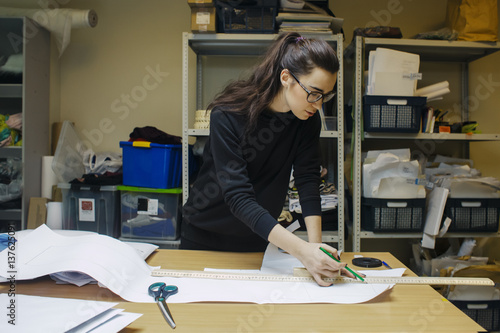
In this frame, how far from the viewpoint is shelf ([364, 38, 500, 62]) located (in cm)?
210

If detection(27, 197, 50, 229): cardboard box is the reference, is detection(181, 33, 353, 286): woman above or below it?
above

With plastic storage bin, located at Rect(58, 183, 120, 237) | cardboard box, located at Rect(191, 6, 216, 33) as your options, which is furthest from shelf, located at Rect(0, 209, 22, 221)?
cardboard box, located at Rect(191, 6, 216, 33)

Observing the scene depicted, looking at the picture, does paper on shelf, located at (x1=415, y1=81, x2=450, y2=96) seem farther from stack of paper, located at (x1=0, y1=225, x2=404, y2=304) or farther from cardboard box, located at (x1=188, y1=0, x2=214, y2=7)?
Result: stack of paper, located at (x1=0, y1=225, x2=404, y2=304)

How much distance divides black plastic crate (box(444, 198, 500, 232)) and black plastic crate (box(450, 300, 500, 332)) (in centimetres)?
40

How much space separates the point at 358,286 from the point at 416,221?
1397mm

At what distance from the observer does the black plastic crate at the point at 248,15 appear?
2074 mm

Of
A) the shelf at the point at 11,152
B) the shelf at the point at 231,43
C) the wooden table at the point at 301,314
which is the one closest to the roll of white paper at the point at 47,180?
the shelf at the point at 11,152

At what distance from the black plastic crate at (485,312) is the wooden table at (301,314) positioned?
1384 millimetres

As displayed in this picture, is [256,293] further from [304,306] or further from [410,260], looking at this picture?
[410,260]

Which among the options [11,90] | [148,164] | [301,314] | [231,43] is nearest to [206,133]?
[148,164]

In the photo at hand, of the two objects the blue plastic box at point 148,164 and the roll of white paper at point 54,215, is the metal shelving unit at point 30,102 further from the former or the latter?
the blue plastic box at point 148,164

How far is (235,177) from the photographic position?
106cm

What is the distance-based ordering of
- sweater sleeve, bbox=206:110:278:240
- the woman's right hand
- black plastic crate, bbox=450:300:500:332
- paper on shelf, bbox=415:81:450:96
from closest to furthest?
the woman's right hand
sweater sleeve, bbox=206:110:278:240
black plastic crate, bbox=450:300:500:332
paper on shelf, bbox=415:81:450:96

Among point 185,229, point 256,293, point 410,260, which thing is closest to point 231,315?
point 256,293
